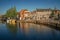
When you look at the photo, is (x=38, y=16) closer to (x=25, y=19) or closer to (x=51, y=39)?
(x=25, y=19)

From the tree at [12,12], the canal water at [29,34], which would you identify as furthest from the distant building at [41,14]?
the canal water at [29,34]

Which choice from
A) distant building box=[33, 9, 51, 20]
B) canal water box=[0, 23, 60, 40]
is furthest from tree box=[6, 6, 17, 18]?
canal water box=[0, 23, 60, 40]

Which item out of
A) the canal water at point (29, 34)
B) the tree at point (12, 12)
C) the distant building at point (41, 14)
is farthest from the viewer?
the distant building at point (41, 14)

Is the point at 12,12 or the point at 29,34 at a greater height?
the point at 12,12

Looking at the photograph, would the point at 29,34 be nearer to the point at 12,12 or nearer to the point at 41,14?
the point at 12,12

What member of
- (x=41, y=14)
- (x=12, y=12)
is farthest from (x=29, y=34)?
(x=41, y=14)

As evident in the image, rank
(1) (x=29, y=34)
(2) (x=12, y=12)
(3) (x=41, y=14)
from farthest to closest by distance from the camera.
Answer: (3) (x=41, y=14) < (2) (x=12, y=12) < (1) (x=29, y=34)

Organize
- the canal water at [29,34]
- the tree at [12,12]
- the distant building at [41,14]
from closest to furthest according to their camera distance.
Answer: the canal water at [29,34] → the tree at [12,12] → the distant building at [41,14]

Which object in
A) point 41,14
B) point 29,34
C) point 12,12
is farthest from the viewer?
point 41,14

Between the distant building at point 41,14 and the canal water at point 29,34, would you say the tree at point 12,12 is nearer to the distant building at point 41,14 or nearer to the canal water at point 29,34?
the distant building at point 41,14

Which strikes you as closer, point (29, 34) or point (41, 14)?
point (29, 34)

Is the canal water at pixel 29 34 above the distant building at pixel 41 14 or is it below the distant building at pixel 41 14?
below

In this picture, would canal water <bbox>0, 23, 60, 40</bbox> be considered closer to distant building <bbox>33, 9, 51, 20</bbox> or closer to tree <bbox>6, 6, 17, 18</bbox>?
tree <bbox>6, 6, 17, 18</bbox>

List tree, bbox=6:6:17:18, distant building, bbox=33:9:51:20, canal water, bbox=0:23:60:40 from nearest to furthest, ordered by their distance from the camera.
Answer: canal water, bbox=0:23:60:40 < tree, bbox=6:6:17:18 < distant building, bbox=33:9:51:20
